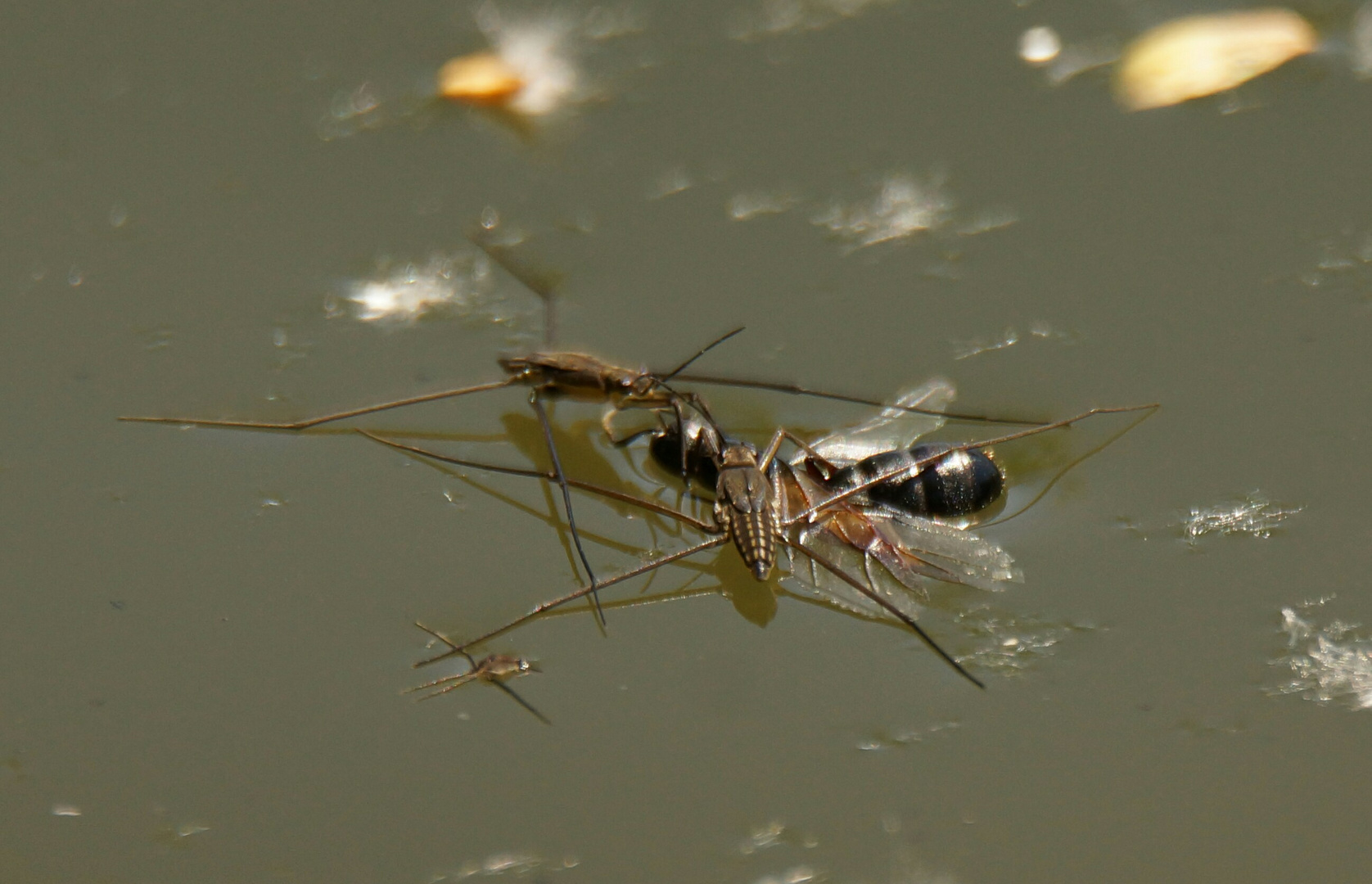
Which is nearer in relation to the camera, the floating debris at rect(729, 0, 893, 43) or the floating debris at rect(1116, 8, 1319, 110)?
the floating debris at rect(1116, 8, 1319, 110)

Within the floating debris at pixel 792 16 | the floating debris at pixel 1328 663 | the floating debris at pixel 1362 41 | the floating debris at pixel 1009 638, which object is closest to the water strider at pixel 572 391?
the floating debris at pixel 1009 638

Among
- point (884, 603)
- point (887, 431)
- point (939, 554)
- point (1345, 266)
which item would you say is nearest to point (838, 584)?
point (884, 603)

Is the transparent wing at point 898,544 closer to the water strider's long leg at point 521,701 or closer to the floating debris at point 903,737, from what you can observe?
the floating debris at point 903,737

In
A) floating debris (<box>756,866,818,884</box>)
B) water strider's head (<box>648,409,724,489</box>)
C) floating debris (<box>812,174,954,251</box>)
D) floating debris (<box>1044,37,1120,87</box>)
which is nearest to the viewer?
floating debris (<box>756,866,818,884</box>)

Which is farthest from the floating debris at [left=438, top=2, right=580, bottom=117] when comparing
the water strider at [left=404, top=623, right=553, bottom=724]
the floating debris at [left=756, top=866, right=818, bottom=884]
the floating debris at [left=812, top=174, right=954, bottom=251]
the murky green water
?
the floating debris at [left=756, top=866, right=818, bottom=884]

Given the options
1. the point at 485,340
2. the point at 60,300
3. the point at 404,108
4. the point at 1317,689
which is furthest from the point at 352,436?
the point at 1317,689

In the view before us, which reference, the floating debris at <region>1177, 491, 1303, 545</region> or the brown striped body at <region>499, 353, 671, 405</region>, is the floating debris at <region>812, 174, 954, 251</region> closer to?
the brown striped body at <region>499, 353, 671, 405</region>

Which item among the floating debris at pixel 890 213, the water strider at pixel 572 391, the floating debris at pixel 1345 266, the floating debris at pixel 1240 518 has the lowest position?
the floating debris at pixel 1240 518
